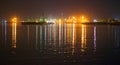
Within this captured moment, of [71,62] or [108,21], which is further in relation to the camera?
[108,21]

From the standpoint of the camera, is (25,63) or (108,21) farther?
(108,21)

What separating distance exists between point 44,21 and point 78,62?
170 meters

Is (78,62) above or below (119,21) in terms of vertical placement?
below

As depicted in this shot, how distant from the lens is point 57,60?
68.9ft

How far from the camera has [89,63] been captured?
63.9ft

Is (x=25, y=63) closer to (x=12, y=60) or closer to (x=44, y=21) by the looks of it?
(x=12, y=60)

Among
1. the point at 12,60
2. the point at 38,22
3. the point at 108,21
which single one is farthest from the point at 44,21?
the point at 12,60

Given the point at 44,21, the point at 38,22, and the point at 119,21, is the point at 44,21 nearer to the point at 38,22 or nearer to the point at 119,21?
the point at 38,22

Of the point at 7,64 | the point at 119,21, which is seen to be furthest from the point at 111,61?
the point at 119,21

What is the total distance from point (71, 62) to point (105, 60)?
3036mm

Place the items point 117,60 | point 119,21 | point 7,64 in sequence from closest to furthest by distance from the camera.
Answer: point 7,64, point 117,60, point 119,21

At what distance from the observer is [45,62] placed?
1992 cm

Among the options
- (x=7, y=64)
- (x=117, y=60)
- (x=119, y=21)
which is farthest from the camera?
(x=119, y=21)

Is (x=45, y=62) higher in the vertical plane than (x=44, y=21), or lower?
lower
